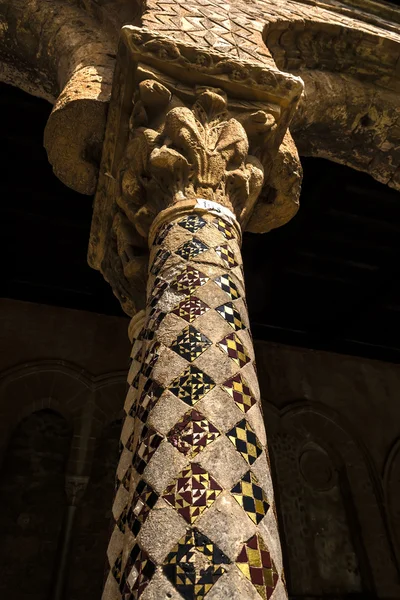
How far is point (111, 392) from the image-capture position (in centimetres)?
Result: 491

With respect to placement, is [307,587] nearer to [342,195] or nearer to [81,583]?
[81,583]

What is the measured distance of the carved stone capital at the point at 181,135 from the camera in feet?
5.81

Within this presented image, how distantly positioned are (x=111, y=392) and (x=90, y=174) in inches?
123

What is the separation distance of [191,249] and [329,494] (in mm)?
4359

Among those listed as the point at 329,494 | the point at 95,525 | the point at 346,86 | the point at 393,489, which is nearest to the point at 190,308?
the point at 346,86

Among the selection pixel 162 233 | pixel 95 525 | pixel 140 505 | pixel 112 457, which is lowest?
pixel 140 505

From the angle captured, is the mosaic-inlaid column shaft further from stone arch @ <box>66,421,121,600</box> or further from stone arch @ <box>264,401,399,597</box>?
stone arch @ <box>264,401,399,597</box>

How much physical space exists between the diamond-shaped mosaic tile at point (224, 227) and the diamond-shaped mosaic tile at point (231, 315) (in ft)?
1.02

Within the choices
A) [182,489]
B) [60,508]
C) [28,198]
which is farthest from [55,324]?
[182,489]

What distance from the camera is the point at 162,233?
5.53ft

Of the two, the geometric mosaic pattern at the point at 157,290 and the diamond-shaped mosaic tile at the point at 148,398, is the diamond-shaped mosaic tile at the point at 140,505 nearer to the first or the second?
the diamond-shaped mosaic tile at the point at 148,398

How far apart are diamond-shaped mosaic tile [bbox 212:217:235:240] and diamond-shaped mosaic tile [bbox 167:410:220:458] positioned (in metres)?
0.71

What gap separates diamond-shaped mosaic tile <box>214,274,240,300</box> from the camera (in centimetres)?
150

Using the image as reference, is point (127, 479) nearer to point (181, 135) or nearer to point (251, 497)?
point (251, 497)
